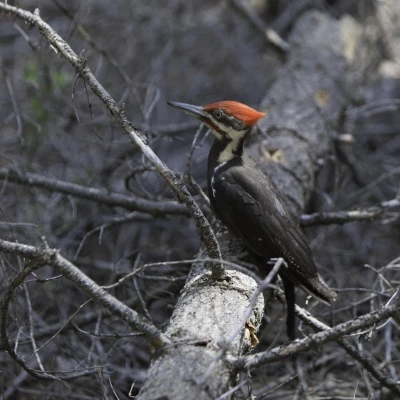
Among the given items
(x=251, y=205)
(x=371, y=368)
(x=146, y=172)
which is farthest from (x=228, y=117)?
(x=371, y=368)

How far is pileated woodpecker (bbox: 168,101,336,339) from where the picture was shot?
3.31 meters

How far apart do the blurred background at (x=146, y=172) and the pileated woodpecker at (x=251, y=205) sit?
0.28m

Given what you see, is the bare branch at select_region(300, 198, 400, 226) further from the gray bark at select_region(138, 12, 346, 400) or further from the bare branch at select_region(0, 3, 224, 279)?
the bare branch at select_region(0, 3, 224, 279)

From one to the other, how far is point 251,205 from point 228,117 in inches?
21.4

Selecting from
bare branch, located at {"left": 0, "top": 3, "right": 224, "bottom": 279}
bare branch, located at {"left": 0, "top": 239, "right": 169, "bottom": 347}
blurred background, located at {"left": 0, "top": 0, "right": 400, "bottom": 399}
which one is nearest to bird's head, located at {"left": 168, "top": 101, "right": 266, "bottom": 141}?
blurred background, located at {"left": 0, "top": 0, "right": 400, "bottom": 399}

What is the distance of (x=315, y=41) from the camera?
5.35 meters

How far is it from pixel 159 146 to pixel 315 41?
158 cm

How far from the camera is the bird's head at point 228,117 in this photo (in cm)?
359

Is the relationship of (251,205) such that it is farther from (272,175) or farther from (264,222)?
(272,175)

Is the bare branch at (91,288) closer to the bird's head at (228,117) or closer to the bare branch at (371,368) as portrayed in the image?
the bare branch at (371,368)

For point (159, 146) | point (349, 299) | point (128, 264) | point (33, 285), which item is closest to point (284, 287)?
point (349, 299)

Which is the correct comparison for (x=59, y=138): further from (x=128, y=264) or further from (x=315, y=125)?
(x=315, y=125)

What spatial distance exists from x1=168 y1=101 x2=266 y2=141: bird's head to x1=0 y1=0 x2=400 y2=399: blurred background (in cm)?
34

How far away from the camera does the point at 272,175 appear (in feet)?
13.5
